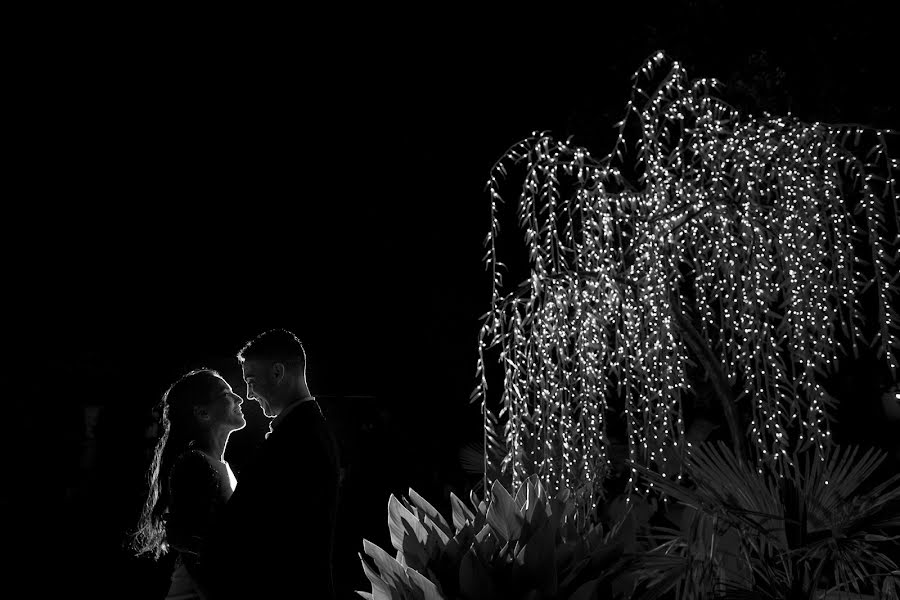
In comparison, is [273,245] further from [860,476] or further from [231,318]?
[860,476]

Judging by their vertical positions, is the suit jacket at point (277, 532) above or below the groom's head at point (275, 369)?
below

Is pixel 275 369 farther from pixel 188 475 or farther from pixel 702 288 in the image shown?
pixel 702 288

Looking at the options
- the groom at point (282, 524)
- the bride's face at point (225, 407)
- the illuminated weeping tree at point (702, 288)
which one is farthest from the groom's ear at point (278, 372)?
the illuminated weeping tree at point (702, 288)

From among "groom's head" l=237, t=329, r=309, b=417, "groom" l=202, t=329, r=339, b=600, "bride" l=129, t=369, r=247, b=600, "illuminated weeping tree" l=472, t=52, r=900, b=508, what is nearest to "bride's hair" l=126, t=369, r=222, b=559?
"bride" l=129, t=369, r=247, b=600

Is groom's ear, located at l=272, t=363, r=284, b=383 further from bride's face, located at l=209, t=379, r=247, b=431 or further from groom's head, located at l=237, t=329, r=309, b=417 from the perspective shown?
bride's face, located at l=209, t=379, r=247, b=431

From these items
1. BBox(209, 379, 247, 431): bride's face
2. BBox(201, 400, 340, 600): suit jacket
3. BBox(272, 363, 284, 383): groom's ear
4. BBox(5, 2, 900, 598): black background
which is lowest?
BBox(201, 400, 340, 600): suit jacket

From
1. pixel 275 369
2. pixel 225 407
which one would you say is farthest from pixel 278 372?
pixel 225 407

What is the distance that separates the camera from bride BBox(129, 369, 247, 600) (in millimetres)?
2168

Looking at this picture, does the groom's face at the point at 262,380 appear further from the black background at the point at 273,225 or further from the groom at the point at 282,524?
the black background at the point at 273,225

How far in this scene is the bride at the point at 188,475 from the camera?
85.4 inches

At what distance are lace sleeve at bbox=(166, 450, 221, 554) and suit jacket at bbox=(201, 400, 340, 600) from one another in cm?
25

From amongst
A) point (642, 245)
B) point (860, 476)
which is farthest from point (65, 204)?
point (860, 476)

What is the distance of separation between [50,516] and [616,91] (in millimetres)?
5869

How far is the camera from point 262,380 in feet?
7.26
